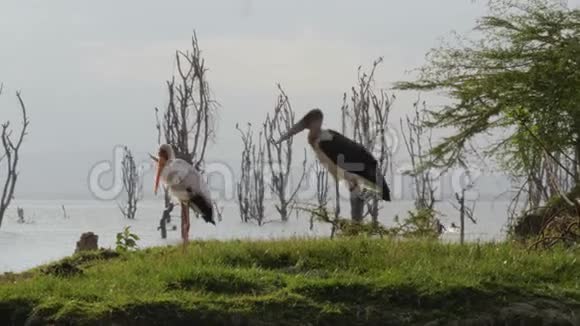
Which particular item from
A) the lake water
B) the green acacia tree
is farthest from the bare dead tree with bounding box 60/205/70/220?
the green acacia tree

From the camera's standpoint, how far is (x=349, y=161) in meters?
10.2

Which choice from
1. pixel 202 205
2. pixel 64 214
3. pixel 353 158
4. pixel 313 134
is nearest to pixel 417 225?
pixel 353 158

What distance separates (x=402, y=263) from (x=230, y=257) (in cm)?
135

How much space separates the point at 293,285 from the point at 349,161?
3.61 meters

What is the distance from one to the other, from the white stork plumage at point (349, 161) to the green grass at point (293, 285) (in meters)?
1.84

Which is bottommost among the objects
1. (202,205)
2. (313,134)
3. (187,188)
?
(202,205)

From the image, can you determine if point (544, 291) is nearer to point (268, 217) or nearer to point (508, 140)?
point (508, 140)

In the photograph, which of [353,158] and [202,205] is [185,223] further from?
[353,158]

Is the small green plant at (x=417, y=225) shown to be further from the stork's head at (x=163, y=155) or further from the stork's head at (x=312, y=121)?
the stork's head at (x=163, y=155)

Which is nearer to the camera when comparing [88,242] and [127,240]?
[127,240]

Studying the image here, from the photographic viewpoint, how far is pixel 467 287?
22.6ft

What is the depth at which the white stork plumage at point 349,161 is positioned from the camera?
10.2 m

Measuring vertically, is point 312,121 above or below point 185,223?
above

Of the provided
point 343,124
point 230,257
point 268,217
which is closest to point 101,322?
point 230,257
